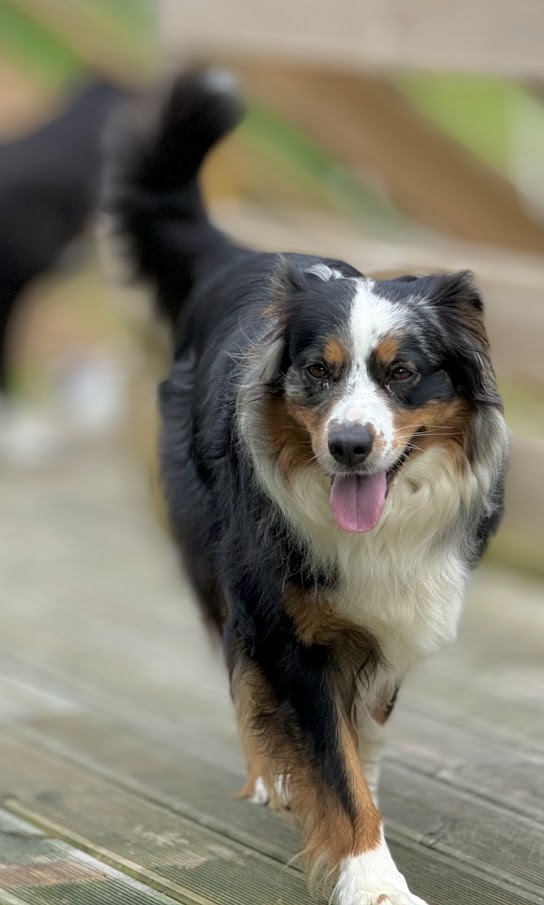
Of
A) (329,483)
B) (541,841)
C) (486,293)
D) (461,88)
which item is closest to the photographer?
(329,483)

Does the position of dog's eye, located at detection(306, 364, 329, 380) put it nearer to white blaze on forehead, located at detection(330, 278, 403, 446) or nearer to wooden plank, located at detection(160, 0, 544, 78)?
white blaze on forehead, located at detection(330, 278, 403, 446)

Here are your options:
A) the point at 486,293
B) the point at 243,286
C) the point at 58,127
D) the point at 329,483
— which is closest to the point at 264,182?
the point at 58,127

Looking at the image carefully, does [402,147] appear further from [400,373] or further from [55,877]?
[55,877]

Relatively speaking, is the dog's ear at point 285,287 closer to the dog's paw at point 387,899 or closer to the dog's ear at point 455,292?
the dog's ear at point 455,292

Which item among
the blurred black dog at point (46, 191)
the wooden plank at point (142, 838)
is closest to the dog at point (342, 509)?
the wooden plank at point (142, 838)

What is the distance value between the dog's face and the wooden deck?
759 millimetres

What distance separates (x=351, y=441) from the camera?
2154 millimetres

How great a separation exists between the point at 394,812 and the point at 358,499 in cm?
84

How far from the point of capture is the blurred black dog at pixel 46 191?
20.8 feet

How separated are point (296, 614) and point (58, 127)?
468 cm

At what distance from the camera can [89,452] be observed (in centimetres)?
639

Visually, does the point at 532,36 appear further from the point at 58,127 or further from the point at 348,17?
the point at 58,127

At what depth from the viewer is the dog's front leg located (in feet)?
7.52

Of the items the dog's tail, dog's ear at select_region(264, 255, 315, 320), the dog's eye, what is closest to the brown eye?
the dog's eye
